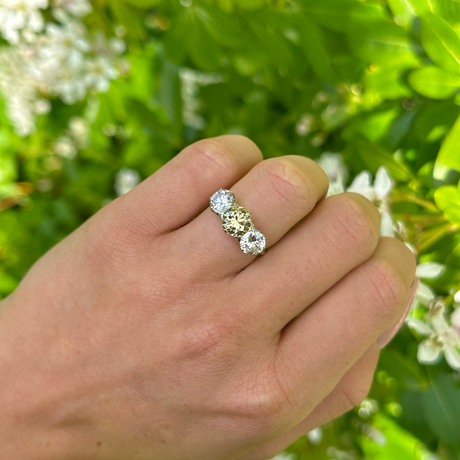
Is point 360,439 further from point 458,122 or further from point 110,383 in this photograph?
point 458,122

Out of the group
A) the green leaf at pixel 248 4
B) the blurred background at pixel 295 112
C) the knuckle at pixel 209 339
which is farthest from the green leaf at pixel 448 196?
the green leaf at pixel 248 4

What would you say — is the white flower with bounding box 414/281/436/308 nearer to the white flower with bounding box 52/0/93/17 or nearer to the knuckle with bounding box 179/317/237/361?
the knuckle with bounding box 179/317/237/361

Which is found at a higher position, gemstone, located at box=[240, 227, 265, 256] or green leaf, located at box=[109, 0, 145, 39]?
green leaf, located at box=[109, 0, 145, 39]

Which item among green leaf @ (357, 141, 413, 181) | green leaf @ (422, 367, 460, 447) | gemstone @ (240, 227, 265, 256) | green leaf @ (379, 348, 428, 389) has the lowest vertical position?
green leaf @ (422, 367, 460, 447)

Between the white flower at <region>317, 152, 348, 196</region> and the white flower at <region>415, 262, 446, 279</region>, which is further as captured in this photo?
the white flower at <region>317, 152, 348, 196</region>

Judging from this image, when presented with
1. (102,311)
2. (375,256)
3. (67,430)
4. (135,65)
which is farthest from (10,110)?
(375,256)

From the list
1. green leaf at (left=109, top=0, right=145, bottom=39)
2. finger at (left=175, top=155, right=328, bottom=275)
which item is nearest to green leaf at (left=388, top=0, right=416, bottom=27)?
finger at (left=175, top=155, right=328, bottom=275)
